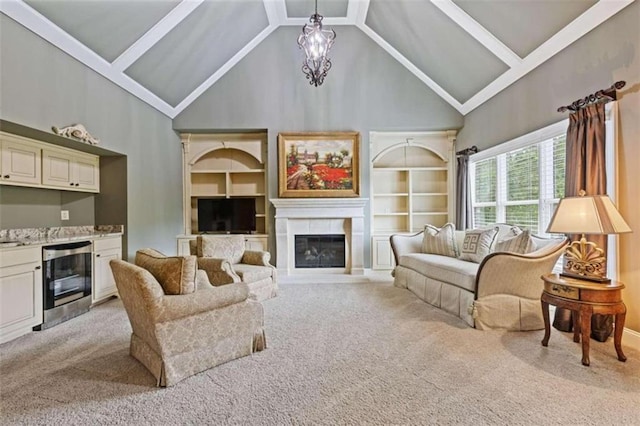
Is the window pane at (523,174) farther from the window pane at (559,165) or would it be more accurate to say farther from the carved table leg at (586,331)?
the carved table leg at (586,331)

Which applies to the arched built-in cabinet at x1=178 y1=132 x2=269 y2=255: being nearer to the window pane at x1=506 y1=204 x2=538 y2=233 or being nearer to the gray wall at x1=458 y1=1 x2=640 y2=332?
the window pane at x1=506 y1=204 x2=538 y2=233

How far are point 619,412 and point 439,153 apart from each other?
4968mm

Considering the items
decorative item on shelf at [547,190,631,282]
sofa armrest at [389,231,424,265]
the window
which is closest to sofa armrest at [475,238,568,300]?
decorative item on shelf at [547,190,631,282]

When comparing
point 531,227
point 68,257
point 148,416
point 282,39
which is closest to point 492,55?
point 531,227

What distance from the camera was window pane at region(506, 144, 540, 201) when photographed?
4.00m

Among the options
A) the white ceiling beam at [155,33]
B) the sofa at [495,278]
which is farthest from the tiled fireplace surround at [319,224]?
the white ceiling beam at [155,33]

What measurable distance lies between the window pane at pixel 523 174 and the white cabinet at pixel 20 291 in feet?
19.4

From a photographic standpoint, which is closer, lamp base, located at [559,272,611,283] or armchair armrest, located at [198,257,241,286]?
lamp base, located at [559,272,611,283]

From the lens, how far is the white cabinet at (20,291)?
2.82 meters

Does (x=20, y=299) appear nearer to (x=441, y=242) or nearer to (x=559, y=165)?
(x=441, y=242)

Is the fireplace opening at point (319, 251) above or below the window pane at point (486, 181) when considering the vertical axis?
below

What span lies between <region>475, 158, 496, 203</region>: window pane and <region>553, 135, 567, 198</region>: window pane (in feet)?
4.11

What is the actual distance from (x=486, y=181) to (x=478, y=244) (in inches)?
69.3

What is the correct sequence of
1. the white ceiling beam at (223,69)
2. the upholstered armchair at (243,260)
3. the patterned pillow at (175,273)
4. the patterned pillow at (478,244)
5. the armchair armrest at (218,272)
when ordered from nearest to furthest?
1. the patterned pillow at (175,273)
2. the armchair armrest at (218,272)
3. the patterned pillow at (478,244)
4. the upholstered armchair at (243,260)
5. the white ceiling beam at (223,69)
